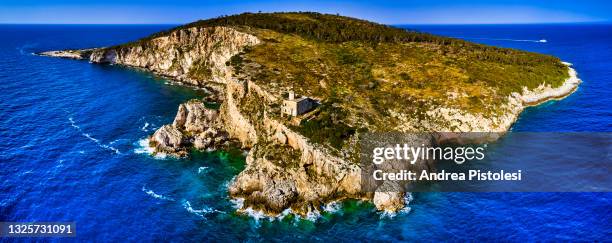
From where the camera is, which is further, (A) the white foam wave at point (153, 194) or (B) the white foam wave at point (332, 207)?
(A) the white foam wave at point (153, 194)

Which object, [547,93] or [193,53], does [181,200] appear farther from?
[193,53]

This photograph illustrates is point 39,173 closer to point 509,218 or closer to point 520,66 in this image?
point 509,218

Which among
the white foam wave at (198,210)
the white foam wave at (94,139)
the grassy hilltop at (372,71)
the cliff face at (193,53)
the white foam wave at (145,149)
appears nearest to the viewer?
the white foam wave at (198,210)

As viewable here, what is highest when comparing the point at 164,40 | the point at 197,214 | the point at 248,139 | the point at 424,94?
the point at 164,40

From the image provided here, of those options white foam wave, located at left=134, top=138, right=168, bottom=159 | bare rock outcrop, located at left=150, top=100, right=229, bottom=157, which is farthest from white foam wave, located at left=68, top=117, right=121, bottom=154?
bare rock outcrop, located at left=150, top=100, right=229, bottom=157

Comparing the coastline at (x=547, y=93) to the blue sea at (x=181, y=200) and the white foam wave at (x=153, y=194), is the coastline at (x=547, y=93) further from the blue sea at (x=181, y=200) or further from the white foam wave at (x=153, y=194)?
the white foam wave at (x=153, y=194)

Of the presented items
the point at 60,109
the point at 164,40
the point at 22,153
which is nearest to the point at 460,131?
the point at 22,153

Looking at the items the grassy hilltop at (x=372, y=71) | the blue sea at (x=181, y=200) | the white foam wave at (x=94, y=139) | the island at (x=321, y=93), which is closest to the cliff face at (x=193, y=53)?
the island at (x=321, y=93)

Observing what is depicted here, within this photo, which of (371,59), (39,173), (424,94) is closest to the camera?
(39,173)
